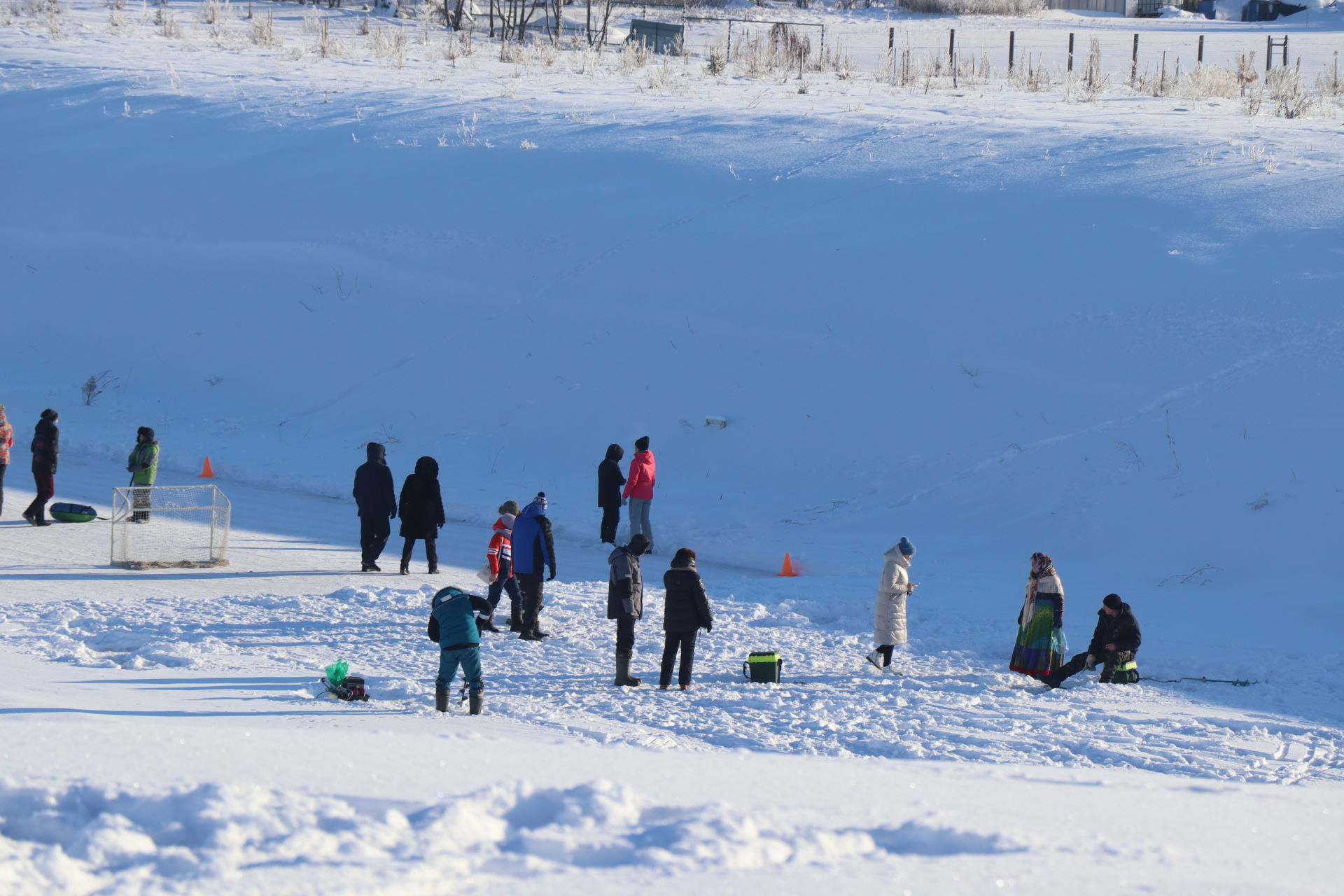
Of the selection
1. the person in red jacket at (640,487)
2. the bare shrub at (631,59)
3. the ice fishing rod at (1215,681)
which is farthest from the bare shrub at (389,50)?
the ice fishing rod at (1215,681)

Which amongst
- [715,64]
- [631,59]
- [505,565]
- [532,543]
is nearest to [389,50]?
[631,59]

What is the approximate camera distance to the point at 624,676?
32.6ft

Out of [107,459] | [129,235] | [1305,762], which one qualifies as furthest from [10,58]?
[1305,762]

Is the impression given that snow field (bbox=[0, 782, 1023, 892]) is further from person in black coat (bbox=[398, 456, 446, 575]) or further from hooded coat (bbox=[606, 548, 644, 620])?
person in black coat (bbox=[398, 456, 446, 575])

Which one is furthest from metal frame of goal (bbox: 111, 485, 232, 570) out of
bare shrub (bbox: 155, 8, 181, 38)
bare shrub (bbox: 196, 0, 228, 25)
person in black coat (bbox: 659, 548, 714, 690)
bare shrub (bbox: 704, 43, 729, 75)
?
bare shrub (bbox: 196, 0, 228, 25)

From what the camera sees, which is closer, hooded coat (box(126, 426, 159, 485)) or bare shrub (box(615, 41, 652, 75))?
hooded coat (box(126, 426, 159, 485))

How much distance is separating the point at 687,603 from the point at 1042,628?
10.0 ft

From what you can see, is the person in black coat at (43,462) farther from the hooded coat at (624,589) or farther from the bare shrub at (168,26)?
the bare shrub at (168,26)

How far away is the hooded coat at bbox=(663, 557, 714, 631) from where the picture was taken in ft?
31.9

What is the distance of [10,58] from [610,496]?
26728 millimetres

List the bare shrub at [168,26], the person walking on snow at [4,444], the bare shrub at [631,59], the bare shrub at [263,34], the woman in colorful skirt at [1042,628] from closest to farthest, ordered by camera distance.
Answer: the woman in colorful skirt at [1042,628]
the person walking on snow at [4,444]
the bare shrub at [631,59]
the bare shrub at [263,34]
the bare shrub at [168,26]

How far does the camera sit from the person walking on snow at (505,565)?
11211 mm

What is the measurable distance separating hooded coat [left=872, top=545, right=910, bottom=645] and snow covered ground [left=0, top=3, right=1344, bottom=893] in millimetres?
390

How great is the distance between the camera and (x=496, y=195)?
78.4 feet
